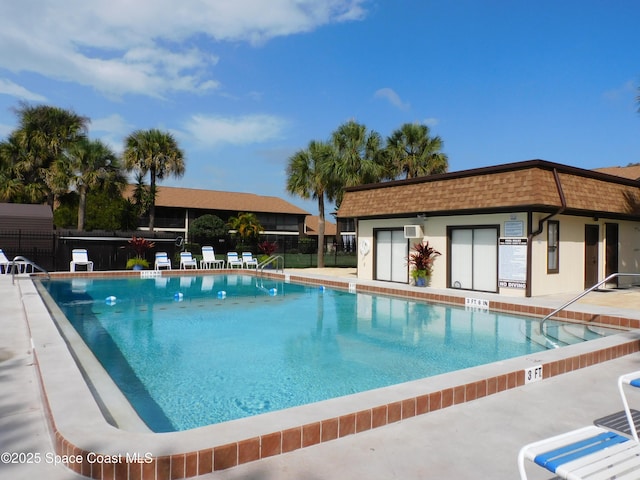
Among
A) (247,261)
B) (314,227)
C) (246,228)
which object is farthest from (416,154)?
(314,227)

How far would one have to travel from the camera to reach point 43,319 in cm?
735

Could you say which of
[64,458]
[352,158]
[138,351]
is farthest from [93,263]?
[64,458]

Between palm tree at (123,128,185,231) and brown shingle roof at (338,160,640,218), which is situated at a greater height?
palm tree at (123,128,185,231)

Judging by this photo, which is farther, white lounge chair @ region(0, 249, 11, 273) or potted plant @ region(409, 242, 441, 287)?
white lounge chair @ region(0, 249, 11, 273)

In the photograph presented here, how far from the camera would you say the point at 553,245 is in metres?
13.1

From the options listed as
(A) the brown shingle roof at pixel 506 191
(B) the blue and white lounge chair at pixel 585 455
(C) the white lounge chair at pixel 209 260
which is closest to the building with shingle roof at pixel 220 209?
(C) the white lounge chair at pixel 209 260

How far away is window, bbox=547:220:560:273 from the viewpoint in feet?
42.4

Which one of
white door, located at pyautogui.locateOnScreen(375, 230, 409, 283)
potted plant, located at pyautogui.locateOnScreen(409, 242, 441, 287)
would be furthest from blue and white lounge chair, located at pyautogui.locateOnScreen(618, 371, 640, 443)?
white door, located at pyautogui.locateOnScreen(375, 230, 409, 283)

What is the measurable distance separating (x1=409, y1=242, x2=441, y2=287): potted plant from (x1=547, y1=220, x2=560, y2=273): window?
3160mm

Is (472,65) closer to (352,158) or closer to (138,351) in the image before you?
(352,158)

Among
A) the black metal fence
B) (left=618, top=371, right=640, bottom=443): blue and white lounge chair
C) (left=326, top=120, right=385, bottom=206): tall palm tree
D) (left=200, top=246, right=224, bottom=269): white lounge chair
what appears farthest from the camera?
(left=326, top=120, right=385, bottom=206): tall palm tree

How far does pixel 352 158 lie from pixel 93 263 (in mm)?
13112

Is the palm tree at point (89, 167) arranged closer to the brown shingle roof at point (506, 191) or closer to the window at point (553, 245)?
the brown shingle roof at point (506, 191)

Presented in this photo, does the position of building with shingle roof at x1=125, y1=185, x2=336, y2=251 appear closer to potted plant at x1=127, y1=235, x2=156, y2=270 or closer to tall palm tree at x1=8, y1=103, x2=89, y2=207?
tall palm tree at x1=8, y1=103, x2=89, y2=207
